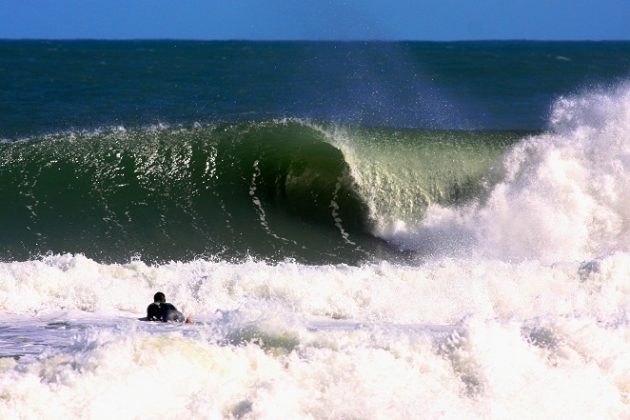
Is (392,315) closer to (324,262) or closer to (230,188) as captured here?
(324,262)

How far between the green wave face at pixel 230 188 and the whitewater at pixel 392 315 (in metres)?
0.20

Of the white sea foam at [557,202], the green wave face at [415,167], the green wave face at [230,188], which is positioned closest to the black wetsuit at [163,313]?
the green wave face at [230,188]

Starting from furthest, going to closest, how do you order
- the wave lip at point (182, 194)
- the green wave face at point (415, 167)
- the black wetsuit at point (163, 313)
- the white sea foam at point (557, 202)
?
1. the green wave face at point (415, 167)
2. the white sea foam at point (557, 202)
3. the wave lip at point (182, 194)
4. the black wetsuit at point (163, 313)

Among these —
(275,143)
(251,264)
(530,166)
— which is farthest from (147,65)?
(251,264)

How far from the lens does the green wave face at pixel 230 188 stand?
51.1ft

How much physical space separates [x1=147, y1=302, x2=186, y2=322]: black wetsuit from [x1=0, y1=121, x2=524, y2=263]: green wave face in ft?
14.4

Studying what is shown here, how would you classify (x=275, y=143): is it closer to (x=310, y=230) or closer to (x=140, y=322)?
(x=310, y=230)

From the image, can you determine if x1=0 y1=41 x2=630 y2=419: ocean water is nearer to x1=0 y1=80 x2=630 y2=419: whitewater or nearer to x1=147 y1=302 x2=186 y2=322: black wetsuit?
x1=0 y1=80 x2=630 y2=419: whitewater

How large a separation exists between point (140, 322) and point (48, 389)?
2914mm

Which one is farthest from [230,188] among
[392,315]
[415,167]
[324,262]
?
[392,315]

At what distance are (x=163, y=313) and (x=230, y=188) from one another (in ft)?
26.6

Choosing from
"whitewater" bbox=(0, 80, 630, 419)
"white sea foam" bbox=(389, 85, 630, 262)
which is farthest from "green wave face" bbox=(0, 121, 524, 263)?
"white sea foam" bbox=(389, 85, 630, 262)

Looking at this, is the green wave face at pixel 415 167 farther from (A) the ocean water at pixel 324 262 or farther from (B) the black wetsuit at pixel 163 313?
(B) the black wetsuit at pixel 163 313

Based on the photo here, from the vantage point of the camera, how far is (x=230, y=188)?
18.1 m
